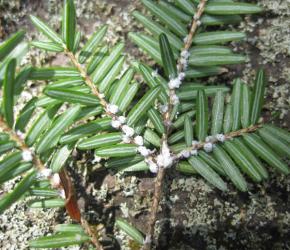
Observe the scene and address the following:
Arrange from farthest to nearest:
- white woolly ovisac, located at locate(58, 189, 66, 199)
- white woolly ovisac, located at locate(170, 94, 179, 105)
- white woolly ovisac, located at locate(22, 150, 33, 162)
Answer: white woolly ovisac, located at locate(170, 94, 179, 105)
white woolly ovisac, located at locate(58, 189, 66, 199)
white woolly ovisac, located at locate(22, 150, 33, 162)

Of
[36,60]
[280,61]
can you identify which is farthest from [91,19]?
[280,61]

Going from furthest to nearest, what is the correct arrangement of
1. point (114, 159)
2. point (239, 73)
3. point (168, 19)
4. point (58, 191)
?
1. point (239, 73)
2. point (168, 19)
3. point (114, 159)
4. point (58, 191)

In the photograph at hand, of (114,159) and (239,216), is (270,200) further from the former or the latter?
(114,159)

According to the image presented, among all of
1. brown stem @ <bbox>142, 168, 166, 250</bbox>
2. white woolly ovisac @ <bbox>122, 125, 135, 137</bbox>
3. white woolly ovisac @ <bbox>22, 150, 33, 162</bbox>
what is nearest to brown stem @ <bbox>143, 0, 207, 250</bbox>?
brown stem @ <bbox>142, 168, 166, 250</bbox>

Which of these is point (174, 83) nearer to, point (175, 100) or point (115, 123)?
point (175, 100)

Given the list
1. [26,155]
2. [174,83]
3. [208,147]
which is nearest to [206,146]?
[208,147]

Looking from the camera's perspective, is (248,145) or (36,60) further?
(36,60)

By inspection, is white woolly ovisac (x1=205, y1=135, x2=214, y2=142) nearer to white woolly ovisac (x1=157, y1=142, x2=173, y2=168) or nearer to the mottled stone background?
white woolly ovisac (x1=157, y1=142, x2=173, y2=168)

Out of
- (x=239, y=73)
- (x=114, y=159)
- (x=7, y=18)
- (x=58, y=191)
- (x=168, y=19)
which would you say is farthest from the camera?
(x=7, y=18)
